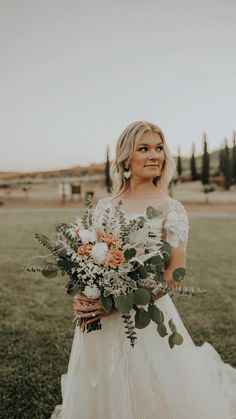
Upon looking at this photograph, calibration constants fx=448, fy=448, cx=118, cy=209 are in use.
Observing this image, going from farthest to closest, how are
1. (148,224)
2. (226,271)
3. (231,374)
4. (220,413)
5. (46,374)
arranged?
(226,271) → (46,374) → (231,374) → (220,413) → (148,224)

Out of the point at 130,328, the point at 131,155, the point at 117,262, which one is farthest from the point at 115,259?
the point at 131,155

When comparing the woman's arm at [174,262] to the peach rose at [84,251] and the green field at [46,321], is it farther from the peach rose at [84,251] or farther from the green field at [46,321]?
the green field at [46,321]

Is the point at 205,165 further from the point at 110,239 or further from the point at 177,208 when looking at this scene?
the point at 110,239

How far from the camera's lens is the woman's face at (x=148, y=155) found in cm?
297

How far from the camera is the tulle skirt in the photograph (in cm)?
277

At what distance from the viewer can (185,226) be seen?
276cm

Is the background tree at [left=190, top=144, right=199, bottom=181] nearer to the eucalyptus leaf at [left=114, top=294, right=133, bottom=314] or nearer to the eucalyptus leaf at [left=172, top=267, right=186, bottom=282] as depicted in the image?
the eucalyptus leaf at [left=172, top=267, right=186, bottom=282]

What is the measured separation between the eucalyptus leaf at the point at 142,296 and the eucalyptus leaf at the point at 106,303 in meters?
0.14

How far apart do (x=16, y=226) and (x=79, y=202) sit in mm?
10540

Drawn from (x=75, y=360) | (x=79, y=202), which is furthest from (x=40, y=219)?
(x=75, y=360)

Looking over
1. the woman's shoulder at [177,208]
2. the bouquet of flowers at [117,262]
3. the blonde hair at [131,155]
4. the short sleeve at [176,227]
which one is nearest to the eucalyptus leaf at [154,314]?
the bouquet of flowers at [117,262]

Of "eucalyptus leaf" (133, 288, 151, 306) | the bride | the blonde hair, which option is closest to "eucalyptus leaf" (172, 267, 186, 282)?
the bride

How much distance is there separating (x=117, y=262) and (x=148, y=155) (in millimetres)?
950

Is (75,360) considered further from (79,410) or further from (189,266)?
(189,266)
